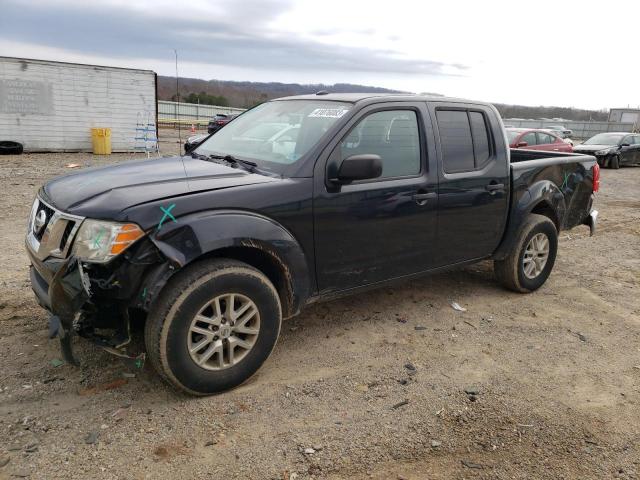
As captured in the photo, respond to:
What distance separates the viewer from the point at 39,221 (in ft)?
10.9

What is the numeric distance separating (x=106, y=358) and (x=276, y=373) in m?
1.18

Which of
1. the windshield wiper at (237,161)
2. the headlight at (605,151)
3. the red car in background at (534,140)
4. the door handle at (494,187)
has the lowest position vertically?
the door handle at (494,187)

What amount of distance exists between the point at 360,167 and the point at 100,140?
17.2m

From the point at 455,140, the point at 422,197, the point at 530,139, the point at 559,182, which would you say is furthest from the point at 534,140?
the point at 422,197

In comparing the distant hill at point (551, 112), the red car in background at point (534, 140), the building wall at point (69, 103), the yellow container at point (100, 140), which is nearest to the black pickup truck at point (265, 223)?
the red car in background at point (534, 140)

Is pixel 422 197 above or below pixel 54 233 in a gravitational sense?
above

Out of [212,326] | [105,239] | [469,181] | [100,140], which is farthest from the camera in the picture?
[100,140]

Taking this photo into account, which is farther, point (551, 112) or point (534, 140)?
point (551, 112)

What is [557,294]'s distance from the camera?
5.45 meters

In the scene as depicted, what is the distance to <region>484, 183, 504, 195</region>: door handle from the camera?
15.3 ft

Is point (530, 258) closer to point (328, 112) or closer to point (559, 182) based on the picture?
point (559, 182)

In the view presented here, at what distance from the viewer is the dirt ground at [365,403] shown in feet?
8.96

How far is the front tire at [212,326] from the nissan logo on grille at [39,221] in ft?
3.12

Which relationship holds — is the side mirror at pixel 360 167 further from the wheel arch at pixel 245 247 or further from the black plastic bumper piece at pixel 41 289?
the black plastic bumper piece at pixel 41 289
